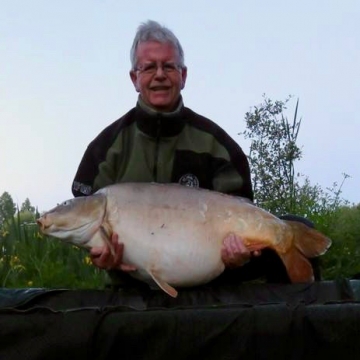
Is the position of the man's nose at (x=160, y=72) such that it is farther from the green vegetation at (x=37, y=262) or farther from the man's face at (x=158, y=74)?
the green vegetation at (x=37, y=262)

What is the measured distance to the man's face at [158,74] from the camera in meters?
1.88

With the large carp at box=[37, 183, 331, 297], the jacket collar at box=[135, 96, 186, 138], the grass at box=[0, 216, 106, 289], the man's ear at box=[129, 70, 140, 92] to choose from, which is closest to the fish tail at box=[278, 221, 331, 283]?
the large carp at box=[37, 183, 331, 297]

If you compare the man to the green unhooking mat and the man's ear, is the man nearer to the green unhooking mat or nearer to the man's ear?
the man's ear

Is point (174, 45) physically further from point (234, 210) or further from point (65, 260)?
point (65, 260)

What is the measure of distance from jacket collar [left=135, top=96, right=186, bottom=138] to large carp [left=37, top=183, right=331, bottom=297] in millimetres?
299

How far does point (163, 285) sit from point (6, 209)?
1.59 m

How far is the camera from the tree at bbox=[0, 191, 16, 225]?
2977 mm

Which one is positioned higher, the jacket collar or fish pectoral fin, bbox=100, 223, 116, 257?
the jacket collar

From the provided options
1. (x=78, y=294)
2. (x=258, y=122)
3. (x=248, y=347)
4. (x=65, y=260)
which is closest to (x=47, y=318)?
(x=248, y=347)

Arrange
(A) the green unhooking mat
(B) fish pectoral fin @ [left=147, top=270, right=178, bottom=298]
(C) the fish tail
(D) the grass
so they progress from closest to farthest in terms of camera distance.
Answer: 1. (A) the green unhooking mat
2. (B) fish pectoral fin @ [left=147, top=270, right=178, bottom=298]
3. (C) the fish tail
4. (D) the grass

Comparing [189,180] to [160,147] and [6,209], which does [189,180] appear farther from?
[6,209]

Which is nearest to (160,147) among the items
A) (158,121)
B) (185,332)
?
(158,121)

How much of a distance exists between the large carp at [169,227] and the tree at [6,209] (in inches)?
55.6

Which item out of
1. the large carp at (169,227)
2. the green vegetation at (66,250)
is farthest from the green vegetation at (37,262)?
the large carp at (169,227)
